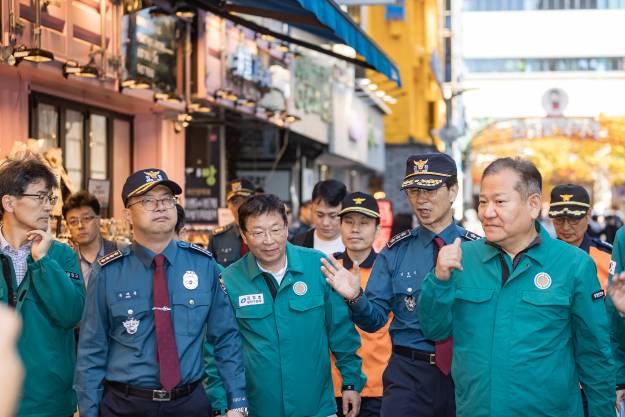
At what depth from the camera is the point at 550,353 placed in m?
5.38

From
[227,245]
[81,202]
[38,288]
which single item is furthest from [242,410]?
[227,245]

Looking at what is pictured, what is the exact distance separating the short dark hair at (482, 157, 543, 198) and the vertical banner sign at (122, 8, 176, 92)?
341 inches

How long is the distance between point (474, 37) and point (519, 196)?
102628 millimetres

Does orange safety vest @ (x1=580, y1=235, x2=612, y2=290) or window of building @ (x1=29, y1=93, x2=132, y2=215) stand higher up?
window of building @ (x1=29, y1=93, x2=132, y2=215)

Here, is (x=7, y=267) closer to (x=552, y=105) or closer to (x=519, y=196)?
(x=519, y=196)

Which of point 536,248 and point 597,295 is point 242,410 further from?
point 597,295

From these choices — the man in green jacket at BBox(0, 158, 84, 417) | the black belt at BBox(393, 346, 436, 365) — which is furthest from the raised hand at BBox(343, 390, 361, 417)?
the man in green jacket at BBox(0, 158, 84, 417)

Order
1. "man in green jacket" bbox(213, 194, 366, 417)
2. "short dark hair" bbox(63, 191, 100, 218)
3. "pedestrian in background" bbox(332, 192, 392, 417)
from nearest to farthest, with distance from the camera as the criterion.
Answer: "man in green jacket" bbox(213, 194, 366, 417) < "pedestrian in background" bbox(332, 192, 392, 417) < "short dark hair" bbox(63, 191, 100, 218)

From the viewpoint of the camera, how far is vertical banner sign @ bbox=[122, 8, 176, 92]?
1378cm

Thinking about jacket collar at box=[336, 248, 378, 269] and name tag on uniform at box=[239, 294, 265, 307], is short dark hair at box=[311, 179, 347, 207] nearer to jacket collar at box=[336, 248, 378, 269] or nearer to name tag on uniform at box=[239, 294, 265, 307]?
jacket collar at box=[336, 248, 378, 269]

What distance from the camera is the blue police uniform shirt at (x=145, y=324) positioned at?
5695mm

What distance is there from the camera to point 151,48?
14.5 meters

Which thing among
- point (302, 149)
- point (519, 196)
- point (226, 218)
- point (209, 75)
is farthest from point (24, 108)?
point (302, 149)

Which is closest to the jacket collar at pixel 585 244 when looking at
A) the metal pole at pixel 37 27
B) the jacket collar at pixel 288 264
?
the jacket collar at pixel 288 264
